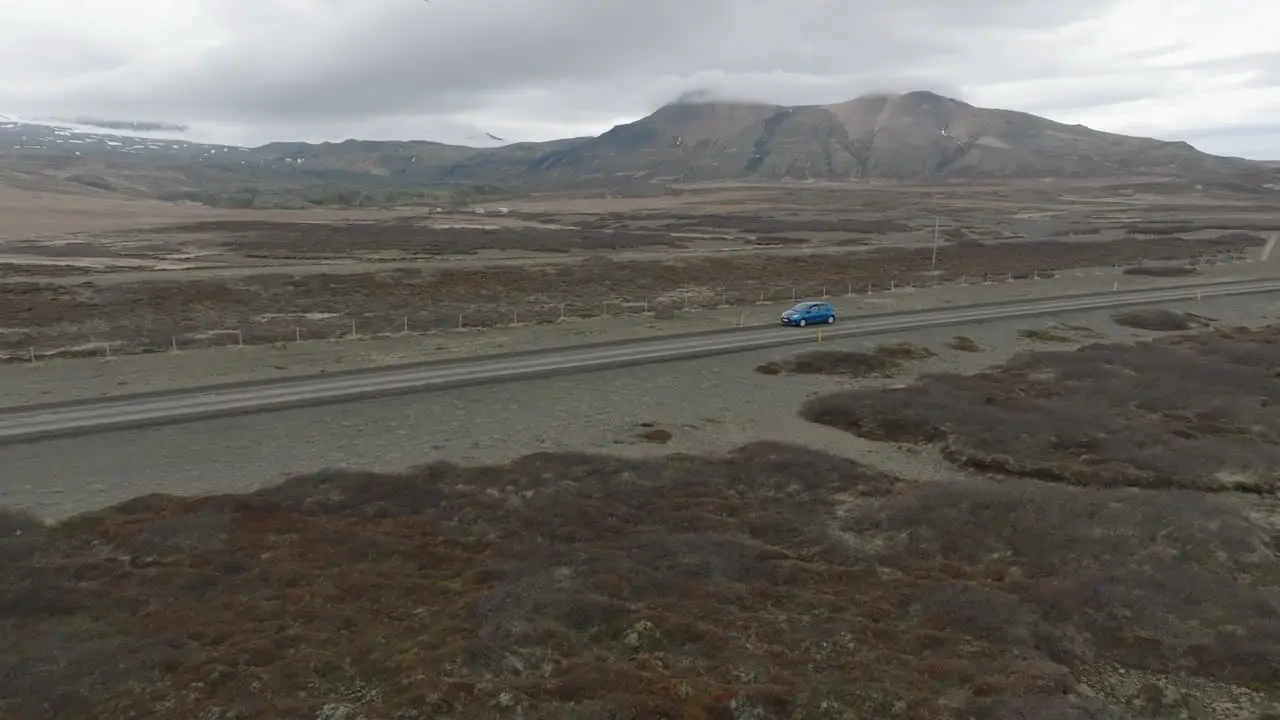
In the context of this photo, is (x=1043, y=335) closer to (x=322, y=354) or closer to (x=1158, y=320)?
(x=1158, y=320)

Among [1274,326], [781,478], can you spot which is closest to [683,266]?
[1274,326]

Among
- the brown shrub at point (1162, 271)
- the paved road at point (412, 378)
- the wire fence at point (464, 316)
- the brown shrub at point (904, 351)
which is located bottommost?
the brown shrub at point (904, 351)

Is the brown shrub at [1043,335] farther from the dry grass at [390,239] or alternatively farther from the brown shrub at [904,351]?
the dry grass at [390,239]

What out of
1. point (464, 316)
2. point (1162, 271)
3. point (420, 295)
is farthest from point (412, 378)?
point (1162, 271)

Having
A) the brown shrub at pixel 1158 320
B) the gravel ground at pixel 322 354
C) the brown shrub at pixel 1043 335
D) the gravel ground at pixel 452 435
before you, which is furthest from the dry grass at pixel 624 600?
the brown shrub at pixel 1158 320

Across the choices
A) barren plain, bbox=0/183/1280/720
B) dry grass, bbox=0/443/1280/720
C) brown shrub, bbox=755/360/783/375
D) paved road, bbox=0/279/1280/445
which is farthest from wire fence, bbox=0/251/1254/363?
dry grass, bbox=0/443/1280/720

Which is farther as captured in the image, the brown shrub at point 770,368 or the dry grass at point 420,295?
the dry grass at point 420,295
